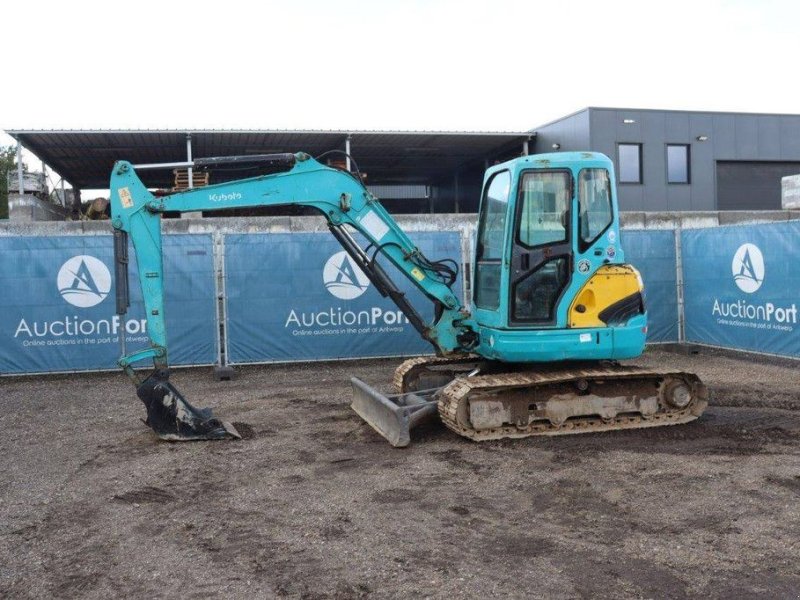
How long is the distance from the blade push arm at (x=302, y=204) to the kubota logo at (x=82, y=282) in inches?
188

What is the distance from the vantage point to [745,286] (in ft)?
39.7

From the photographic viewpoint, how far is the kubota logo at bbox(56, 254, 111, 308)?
38.6 ft

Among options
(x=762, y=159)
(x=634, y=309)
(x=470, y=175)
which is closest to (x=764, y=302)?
(x=634, y=309)

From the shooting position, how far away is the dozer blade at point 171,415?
7.37 metres

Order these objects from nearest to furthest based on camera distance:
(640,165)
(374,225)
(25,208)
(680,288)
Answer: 1. (374,225)
2. (680,288)
3. (25,208)
4. (640,165)

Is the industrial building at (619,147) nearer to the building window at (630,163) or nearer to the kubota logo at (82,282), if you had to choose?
the building window at (630,163)

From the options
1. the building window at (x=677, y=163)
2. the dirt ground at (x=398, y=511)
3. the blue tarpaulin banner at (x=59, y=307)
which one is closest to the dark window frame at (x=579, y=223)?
the dirt ground at (x=398, y=511)

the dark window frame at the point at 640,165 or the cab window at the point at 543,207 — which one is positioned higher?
the dark window frame at the point at 640,165

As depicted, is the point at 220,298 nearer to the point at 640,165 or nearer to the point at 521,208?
the point at 521,208

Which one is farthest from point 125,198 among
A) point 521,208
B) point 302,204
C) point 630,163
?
point 630,163

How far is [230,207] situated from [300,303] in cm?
481

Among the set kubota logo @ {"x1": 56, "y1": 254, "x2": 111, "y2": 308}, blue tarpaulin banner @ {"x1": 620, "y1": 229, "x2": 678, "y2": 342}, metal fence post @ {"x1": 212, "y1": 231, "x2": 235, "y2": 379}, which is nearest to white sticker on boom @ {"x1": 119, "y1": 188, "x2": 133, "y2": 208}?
metal fence post @ {"x1": 212, "y1": 231, "x2": 235, "y2": 379}

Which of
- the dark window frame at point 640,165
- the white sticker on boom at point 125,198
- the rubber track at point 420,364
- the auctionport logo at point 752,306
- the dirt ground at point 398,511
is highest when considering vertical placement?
the dark window frame at point 640,165

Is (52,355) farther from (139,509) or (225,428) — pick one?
(139,509)
